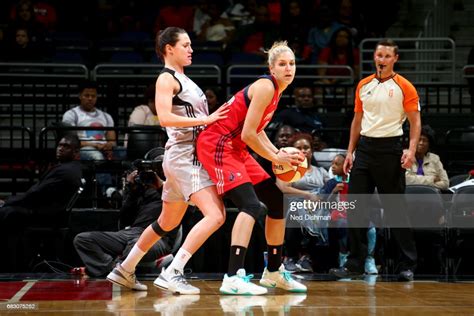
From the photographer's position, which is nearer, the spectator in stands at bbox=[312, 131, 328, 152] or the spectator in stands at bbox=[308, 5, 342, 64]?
the spectator in stands at bbox=[312, 131, 328, 152]

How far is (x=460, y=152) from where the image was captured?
10.6 m

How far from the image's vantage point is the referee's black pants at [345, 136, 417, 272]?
805 cm

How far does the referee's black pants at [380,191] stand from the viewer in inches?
317

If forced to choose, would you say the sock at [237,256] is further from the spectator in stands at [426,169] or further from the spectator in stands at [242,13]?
the spectator in stands at [242,13]

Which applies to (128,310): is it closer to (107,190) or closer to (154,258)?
(154,258)

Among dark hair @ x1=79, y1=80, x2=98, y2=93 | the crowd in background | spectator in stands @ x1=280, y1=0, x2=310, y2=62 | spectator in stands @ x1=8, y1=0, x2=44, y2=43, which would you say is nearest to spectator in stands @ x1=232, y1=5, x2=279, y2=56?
the crowd in background

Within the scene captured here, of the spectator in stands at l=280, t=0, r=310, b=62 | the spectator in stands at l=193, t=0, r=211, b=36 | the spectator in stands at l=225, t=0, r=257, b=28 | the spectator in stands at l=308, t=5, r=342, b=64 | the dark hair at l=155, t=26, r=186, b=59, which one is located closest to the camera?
the dark hair at l=155, t=26, r=186, b=59

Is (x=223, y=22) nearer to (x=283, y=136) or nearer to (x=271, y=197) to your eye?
(x=283, y=136)

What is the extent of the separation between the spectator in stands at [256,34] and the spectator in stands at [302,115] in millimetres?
3055

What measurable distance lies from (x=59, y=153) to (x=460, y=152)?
14.7 feet

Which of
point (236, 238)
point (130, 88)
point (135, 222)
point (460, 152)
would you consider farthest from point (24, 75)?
point (236, 238)

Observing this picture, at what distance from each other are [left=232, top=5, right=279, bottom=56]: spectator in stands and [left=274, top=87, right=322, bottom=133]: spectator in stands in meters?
3.06

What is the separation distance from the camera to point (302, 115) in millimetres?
10984

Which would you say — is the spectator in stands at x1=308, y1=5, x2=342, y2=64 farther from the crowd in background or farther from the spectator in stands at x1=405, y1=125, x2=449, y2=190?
the spectator in stands at x1=405, y1=125, x2=449, y2=190
